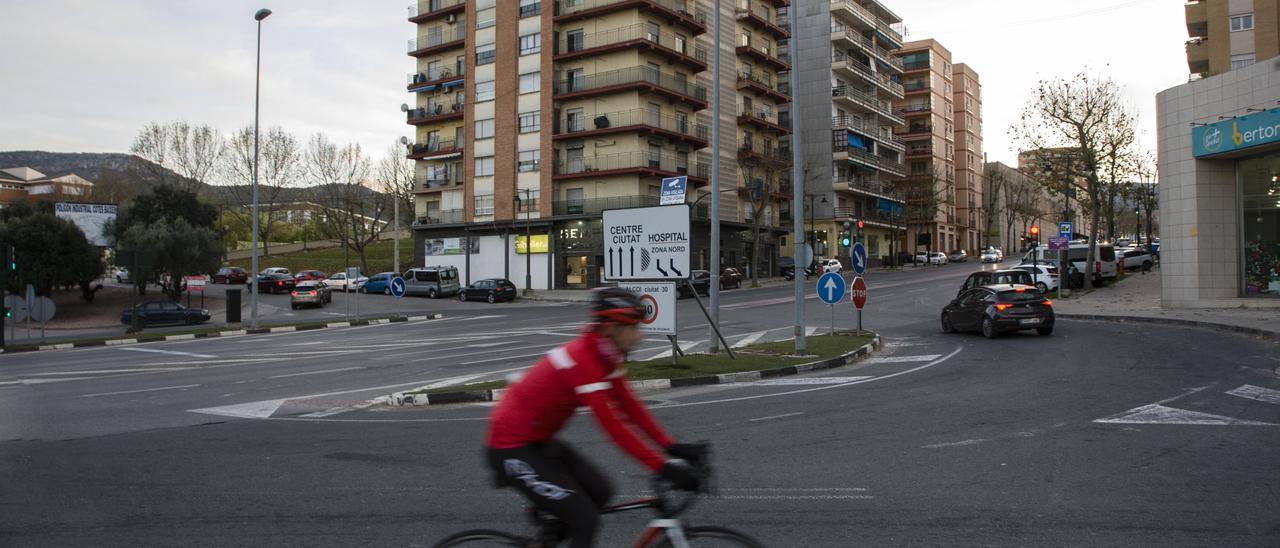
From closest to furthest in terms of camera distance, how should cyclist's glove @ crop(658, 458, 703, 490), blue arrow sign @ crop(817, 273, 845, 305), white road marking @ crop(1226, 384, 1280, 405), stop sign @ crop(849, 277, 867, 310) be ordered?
cyclist's glove @ crop(658, 458, 703, 490) → white road marking @ crop(1226, 384, 1280, 405) → blue arrow sign @ crop(817, 273, 845, 305) → stop sign @ crop(849, 277, 867, 310)

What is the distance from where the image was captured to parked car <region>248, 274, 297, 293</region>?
186 ft

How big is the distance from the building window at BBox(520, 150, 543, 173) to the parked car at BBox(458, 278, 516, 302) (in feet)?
35.6

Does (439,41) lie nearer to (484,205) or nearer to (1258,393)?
(484,205)

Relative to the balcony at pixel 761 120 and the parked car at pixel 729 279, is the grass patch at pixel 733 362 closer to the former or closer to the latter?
the parked car at pixel 729 279

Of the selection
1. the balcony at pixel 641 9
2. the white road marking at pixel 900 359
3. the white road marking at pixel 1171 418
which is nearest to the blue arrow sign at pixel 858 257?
the white road marking at pixel 900 359

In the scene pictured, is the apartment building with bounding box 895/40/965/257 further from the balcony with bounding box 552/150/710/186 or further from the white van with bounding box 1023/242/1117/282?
the white van with bounding box 1023/242/1117/282

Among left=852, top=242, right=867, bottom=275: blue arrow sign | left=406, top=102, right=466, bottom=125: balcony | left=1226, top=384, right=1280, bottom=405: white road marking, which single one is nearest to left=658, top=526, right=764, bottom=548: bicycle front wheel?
left=1226, top=384, right=1280, bottom=405: white road marking

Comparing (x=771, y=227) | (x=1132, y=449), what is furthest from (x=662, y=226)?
(x=771, y=227)

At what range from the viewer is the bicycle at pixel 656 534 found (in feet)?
11.2

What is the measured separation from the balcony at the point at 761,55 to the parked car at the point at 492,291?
91.9 feet

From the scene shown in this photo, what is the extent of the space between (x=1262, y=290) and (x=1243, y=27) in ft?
84.5

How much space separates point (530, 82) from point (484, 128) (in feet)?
17.0

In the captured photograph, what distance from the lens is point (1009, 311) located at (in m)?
18.6

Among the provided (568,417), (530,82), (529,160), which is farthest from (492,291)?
(568,417)
